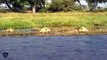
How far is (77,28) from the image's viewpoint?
45.9 metres

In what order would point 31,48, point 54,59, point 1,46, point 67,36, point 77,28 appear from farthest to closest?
point 77,28 → point 67,36 → point 1,46 → point 31,48 → point 54,59

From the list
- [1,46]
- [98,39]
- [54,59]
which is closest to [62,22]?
[98,39]

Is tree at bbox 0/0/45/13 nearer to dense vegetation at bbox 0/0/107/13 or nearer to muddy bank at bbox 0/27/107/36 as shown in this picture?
dense vegetation at bbox 0/0/107/13

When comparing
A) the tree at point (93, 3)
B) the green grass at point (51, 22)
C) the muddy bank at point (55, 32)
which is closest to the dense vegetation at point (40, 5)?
the tree at point (93, 3)

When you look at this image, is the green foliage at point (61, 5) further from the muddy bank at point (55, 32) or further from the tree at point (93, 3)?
the muddy bank at point (55, 32)

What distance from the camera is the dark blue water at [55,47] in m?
28.6

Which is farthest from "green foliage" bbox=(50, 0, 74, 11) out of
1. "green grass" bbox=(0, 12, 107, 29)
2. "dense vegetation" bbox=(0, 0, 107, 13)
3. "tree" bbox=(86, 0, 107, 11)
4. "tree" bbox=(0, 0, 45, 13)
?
"green grass" bbox=(0, 12, 107, 29)

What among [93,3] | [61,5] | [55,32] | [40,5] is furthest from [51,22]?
[93,3]

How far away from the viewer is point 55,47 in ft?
114

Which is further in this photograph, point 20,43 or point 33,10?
point 33,10

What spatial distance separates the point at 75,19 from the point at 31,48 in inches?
655

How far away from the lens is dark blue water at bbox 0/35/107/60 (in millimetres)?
28594

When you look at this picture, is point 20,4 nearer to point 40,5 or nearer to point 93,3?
point 40,5

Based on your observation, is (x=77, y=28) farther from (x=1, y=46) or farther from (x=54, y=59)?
(x=54, y=59)
